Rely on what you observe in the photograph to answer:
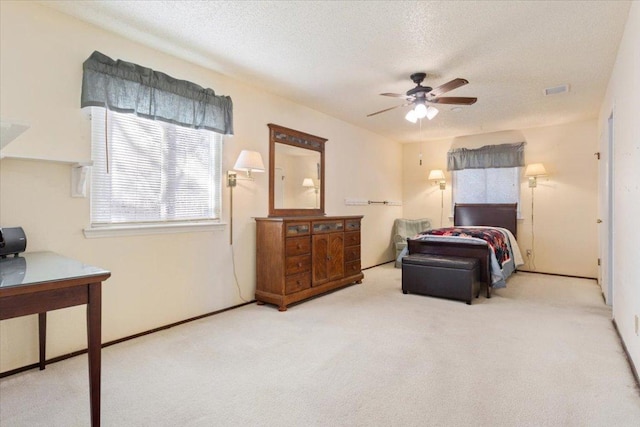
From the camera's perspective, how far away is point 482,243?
4141mm

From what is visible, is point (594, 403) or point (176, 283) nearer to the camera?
point (594, 403)

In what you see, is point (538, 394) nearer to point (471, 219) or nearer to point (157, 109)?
point (157, 109)

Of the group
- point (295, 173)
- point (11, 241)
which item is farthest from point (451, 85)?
point (11, 241)

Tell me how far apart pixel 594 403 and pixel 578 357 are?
2.18 feet

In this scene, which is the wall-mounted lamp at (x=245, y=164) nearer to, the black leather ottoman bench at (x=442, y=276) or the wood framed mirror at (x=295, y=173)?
the wood framed mirror at (x=295, y=173)

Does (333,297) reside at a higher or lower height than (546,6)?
lower

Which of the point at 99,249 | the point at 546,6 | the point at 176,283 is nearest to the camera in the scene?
the point at 546,6

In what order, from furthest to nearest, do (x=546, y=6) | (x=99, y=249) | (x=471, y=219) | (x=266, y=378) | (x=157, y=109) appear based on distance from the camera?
(x=471, y=219) → (x=157, y=109) → (x=99, y=249) → (x=546, y=6) → (x=266, y=378)

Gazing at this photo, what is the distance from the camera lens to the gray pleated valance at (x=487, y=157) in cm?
578

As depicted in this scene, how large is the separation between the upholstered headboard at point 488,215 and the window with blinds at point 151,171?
4.61 m

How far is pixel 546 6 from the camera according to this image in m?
2.33

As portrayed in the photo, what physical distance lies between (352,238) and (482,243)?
5.36 ft

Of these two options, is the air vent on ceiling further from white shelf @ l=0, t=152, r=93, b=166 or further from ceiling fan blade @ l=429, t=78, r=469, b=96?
white shelf @ l=0, t=152, r=93, b=166

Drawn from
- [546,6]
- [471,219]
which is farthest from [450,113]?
[546,6]
